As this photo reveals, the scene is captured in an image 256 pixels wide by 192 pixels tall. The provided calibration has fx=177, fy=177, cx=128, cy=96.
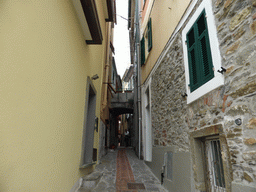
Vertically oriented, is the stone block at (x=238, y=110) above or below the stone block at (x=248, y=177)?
above

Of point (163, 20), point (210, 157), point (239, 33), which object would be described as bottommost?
point (210, 157)

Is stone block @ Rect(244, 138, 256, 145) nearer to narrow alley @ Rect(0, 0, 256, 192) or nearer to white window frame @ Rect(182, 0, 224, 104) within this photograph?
narrow alley @ Rect(0, 0, 256, 192)

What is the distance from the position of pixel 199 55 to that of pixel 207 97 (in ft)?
2.75

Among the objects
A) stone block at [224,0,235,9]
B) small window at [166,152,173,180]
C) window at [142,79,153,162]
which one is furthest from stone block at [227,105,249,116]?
window at [142,79,153,162]

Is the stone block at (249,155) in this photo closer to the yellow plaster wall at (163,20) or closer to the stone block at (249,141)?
the stone block at (249,141)

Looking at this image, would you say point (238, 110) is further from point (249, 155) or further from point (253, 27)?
point (253, 27)

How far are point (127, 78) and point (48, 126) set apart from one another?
75.3ft

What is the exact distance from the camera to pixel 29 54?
185cm

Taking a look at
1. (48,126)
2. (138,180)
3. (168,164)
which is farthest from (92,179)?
(48,126)

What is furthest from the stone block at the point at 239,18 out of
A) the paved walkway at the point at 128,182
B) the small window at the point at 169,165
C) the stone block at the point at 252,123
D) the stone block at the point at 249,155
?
the paved walkway at the point at 128,182

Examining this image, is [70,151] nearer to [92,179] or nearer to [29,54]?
[92,179]

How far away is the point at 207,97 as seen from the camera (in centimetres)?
293

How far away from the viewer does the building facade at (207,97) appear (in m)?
2.13

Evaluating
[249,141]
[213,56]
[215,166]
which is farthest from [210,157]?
[213,56]
